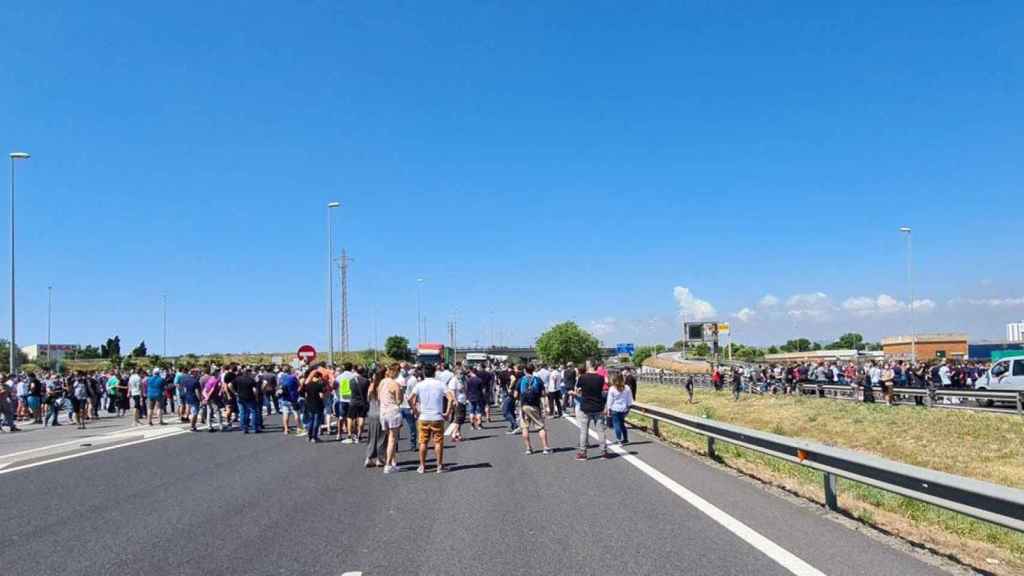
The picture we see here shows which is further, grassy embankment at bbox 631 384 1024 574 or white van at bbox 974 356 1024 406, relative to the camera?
white van at bbox 974 356 1024 406

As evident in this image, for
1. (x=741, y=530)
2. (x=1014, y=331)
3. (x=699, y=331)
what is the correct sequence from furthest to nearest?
(x=1014, y=331), (x=699, y=331), (x=741, y=530)

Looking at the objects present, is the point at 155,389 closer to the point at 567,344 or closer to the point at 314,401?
the point at 314,401

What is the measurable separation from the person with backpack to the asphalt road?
1.00 m

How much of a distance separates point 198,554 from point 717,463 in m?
9.13

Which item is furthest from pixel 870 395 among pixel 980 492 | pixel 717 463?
pixel 980 492

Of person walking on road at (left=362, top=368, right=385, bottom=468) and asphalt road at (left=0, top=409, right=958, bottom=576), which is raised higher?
person walking on road at (left=362, top=368, right=385, bottom=468)

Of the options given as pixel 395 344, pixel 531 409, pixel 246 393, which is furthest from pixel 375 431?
pixel 395 344

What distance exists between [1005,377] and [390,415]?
25.2 metres

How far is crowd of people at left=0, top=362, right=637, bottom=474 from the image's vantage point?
42.9 feet

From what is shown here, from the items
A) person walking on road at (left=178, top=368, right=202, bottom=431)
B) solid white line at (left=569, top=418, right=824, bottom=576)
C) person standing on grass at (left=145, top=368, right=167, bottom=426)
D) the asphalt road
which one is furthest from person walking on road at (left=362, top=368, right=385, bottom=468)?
person standing on grass at (left=145, top=368, right=167, bottom=426)

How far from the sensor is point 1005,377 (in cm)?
2856

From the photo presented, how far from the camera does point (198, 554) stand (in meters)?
7.06

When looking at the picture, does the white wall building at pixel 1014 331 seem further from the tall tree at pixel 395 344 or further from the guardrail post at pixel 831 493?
the guardrail post at pixel 831 493

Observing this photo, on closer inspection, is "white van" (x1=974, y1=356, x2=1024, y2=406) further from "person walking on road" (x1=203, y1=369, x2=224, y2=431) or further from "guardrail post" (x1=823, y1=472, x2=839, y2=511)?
"person walking on road" (x1=203, y1=369, x2=224, y2=431)
